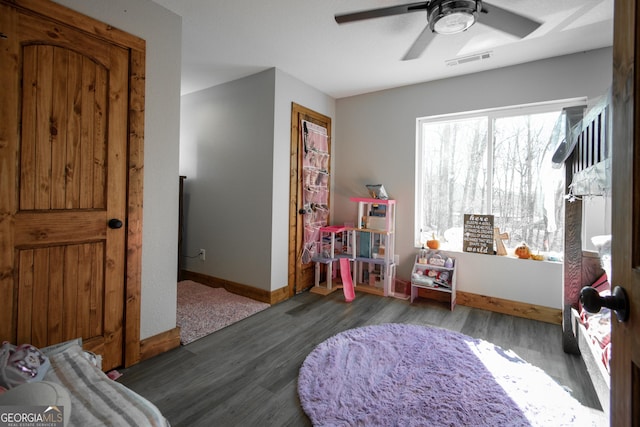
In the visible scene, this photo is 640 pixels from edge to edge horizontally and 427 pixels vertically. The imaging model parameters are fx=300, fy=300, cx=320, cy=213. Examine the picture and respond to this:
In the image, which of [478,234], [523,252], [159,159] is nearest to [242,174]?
[159,159]

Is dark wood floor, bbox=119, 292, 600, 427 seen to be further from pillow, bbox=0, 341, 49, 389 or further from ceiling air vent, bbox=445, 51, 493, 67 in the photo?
ceiling air vent, bbox=445, 51, 493, 67

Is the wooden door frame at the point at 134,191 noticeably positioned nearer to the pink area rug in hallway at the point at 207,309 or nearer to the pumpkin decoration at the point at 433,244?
the pink area rug in hallway at the point at 207,309

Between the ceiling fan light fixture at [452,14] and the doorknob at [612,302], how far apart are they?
1.68m

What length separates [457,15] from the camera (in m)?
1.72

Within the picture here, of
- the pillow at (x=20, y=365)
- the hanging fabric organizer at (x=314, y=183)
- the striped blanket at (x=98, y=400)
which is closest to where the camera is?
the striped blanket at (x=98, y=400)

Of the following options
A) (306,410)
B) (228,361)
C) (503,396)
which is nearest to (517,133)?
(503,396)

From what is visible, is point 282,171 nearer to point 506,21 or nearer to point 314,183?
point 314,183

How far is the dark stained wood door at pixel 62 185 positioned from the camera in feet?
4.89

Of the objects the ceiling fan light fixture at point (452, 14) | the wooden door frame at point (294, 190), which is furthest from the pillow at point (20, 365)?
the ceiling fan light fixture at point (452, 14)

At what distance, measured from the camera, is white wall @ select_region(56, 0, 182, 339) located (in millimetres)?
2021

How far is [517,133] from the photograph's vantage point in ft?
10.1

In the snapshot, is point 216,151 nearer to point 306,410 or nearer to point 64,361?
point 64,361

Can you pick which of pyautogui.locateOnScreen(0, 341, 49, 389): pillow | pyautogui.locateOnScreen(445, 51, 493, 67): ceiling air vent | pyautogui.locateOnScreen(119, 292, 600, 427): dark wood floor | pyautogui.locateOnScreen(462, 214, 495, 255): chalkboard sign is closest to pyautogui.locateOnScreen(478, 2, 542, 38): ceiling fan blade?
pyautogui.locateOnScreen(445, 51, 493, 67): ceiling air vent

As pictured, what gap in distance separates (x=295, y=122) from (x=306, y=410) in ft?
9.00
